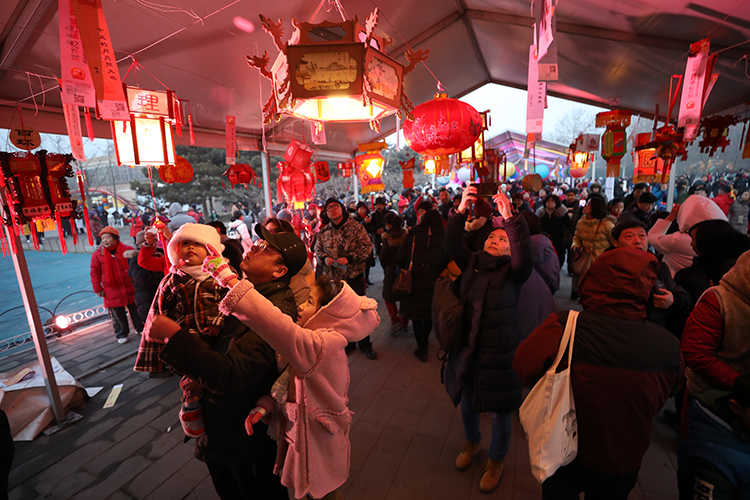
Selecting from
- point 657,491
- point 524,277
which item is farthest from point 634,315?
point 657,491

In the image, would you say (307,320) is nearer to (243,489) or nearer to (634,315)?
(243,489)

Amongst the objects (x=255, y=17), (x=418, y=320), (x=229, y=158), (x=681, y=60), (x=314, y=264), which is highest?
(x=255, y=17)

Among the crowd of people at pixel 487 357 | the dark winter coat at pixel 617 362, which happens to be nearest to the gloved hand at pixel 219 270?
the crowd of people at pixel 487 357

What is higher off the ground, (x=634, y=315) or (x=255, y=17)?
(x=255, y=17)

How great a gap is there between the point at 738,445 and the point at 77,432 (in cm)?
496

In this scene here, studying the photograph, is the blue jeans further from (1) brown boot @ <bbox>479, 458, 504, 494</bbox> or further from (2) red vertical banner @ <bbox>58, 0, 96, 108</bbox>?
(2) red vertical banner @ <bbox>58, 0, 96, 108</bbox>

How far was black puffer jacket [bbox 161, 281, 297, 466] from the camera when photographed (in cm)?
129

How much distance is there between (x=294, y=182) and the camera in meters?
5.43

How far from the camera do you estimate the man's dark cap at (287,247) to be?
4.96 feet

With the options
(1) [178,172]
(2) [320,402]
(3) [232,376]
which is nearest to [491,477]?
(2) [320,402]

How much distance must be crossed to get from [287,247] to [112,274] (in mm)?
4808

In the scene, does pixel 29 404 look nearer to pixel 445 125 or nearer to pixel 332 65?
pixel 332 65

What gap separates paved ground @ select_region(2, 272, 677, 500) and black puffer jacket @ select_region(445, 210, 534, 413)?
720 mm

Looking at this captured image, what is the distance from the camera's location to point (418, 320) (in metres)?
4.18
